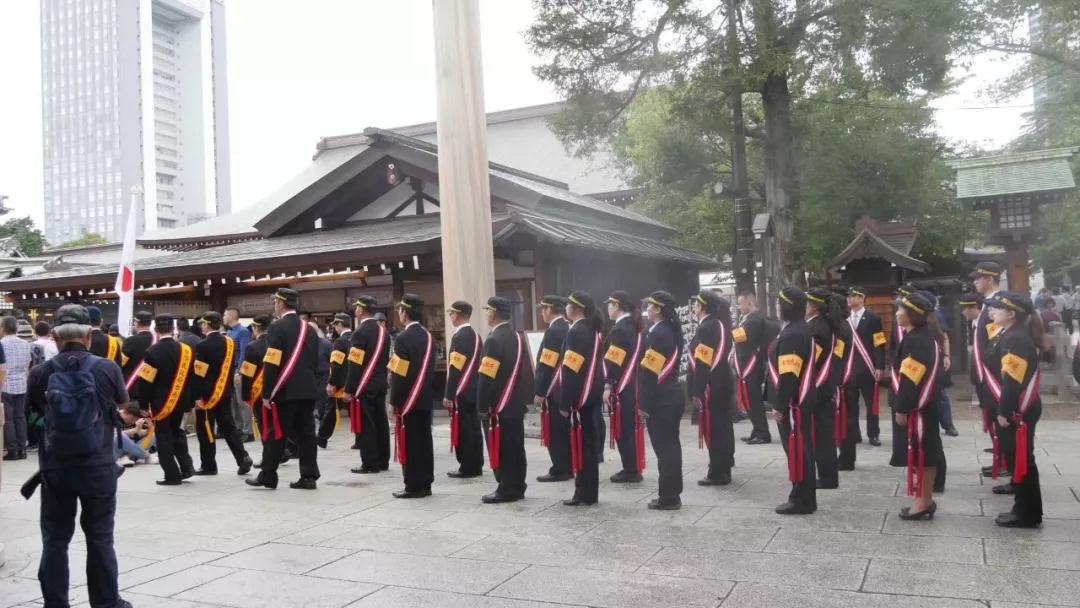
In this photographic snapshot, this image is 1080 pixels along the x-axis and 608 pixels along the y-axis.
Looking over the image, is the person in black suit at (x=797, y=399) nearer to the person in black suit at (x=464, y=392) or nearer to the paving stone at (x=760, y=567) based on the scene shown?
the paving stone at (x=760, y=567)

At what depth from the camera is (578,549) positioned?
5.16 meters

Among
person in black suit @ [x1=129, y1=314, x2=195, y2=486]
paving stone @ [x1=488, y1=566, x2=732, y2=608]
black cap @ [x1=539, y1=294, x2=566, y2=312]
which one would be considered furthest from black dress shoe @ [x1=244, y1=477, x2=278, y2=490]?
paving stone @ [x1=488, y1=566, x2=732, y2=608]

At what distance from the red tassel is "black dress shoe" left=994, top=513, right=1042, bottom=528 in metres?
0.25

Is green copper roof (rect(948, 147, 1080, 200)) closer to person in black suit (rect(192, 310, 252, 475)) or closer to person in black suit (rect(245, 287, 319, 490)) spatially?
person in black suit (rect(245, 287, 319, 490))

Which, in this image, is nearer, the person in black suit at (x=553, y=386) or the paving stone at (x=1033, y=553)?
the paving stone at (x=1033, y=553)

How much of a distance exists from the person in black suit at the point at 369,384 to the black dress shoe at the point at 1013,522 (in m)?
5.37

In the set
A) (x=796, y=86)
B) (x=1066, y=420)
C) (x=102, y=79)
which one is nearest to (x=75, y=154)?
(x=102, y=79)

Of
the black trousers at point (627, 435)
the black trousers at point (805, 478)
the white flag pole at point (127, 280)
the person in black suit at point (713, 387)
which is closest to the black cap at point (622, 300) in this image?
the person in black suit at point (713, 387)

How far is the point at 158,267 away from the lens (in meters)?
14.0

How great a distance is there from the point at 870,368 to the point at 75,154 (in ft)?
303

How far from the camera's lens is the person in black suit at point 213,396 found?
27.5 ft

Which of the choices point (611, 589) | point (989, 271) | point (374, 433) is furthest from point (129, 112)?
point (611, 589)

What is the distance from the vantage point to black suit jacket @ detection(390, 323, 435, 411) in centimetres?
698

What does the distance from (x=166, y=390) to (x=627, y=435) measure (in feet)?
14.6
